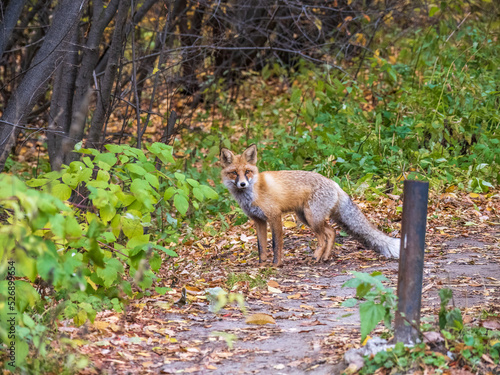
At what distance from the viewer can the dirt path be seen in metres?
3.54

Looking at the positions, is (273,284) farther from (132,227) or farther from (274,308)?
(132,227)

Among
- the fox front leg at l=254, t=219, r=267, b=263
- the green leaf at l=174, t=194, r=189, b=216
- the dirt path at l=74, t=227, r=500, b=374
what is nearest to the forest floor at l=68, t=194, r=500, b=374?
the dirt path at l=74, t=227, r=500, b=374

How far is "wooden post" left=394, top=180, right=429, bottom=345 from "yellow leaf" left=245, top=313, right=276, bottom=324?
4.62 ft

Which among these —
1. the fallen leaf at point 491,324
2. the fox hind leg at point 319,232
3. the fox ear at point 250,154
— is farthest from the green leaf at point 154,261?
the fox hind leg at point 319,232

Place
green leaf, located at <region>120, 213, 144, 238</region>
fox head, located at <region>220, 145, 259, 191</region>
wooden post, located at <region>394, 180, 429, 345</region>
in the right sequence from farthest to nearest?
fox head, located at <region>220, 145, 259, 191</region> < green leaf, located at <region>120, 213, 144, 238</region> < wooden post, located at <region>394, 180, 429, 345</region>

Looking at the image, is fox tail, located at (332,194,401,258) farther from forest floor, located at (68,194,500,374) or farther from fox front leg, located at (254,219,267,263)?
fox front leg, located at (254,219,267,263)

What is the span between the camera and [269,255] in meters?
6.82

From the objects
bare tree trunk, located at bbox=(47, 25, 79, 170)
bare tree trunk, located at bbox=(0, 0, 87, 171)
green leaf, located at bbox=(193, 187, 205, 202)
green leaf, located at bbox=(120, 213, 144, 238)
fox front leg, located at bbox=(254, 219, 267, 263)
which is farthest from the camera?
bare tree trunk, located at bbox=(47, 25, 79, 170)

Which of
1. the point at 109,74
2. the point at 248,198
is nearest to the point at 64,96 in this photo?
the point at 109,74

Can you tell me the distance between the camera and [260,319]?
436cm

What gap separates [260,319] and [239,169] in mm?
2388

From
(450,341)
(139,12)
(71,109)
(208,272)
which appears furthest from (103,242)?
(139,12)

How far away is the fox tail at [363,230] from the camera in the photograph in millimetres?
6117

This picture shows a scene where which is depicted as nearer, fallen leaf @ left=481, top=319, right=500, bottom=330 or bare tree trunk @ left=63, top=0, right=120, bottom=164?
fallen leaf @ left=481, top=319, right=500, bottom=330
